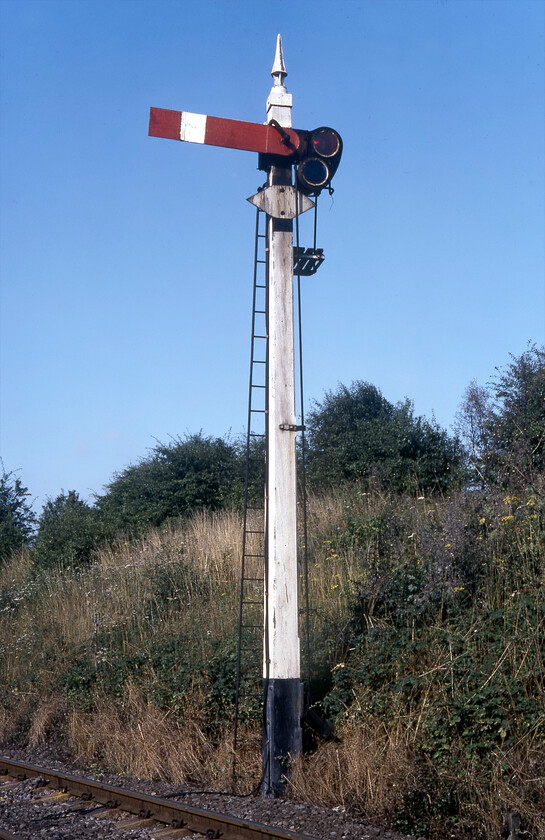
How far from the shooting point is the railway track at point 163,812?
5.78 meters

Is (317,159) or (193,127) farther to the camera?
(317,159)

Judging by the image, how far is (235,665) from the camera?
28.2 ft

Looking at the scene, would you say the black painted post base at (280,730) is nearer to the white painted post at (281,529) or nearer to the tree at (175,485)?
the white painted post at (281,529)

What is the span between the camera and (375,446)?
16.5 m

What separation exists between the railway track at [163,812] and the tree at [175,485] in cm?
1136

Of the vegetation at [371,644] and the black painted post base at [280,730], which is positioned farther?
the black painted post base at [280,730]

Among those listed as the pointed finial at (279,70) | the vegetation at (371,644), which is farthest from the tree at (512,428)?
the pointed finial at (279,70)

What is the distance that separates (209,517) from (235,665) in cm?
979

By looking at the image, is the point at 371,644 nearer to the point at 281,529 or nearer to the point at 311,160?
the point at 281,529

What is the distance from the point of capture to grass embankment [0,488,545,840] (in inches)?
237

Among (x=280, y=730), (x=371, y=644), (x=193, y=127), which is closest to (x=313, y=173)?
(x=193, y=127)

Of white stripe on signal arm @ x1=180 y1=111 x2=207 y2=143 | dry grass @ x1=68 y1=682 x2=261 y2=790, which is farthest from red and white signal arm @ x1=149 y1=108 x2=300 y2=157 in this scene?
dry grass @ x1=68 y1=682 x2=261 y2=790

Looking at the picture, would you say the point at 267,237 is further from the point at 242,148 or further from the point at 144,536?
the point at 144,536

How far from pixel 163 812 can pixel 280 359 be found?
14.0 ft
